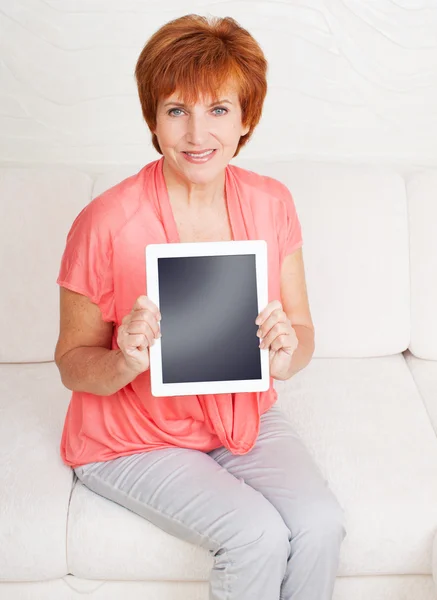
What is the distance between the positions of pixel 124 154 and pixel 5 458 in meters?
1.10

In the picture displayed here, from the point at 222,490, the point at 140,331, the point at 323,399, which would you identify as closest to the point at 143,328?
the point at 140,331

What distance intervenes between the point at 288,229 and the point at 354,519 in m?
0.61

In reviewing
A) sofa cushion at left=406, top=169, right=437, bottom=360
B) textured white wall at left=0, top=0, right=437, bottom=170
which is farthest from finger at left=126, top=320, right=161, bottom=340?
textured white wall at left=0, top=0, right=437, bottom=170

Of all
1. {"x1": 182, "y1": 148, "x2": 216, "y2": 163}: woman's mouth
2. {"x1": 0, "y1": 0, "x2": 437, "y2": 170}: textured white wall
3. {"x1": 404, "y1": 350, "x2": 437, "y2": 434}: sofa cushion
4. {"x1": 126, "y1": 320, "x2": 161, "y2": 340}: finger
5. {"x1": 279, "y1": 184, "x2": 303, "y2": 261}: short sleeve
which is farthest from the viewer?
{"x1": 0, "y1": 0, "x2": 437, "y2": 170}: textured white wall

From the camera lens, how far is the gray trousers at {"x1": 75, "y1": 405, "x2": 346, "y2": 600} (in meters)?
1.47

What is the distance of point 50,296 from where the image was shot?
2.16 metres

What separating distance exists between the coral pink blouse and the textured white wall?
0.83m

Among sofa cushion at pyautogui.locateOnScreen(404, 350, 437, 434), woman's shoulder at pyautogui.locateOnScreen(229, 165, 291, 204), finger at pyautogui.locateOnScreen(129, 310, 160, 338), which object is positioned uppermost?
woman's shoulder at pyautogui.locateOnScreen(229, 165, 291, 204)

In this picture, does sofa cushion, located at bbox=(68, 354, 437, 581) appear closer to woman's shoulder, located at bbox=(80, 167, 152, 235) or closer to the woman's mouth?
woman's shoulder, located at bbox=(80, 167, 152, 235)

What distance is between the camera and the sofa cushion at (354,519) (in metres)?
1.59

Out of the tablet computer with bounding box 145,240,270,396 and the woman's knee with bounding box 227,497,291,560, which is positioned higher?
the tablet computer with bounding box 145,240,270,396

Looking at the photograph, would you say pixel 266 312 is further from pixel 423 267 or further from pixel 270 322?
pixel 423 267

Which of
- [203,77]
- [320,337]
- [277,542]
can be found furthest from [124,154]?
[277,542]

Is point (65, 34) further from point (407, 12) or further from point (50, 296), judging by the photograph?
point (407, 12)
